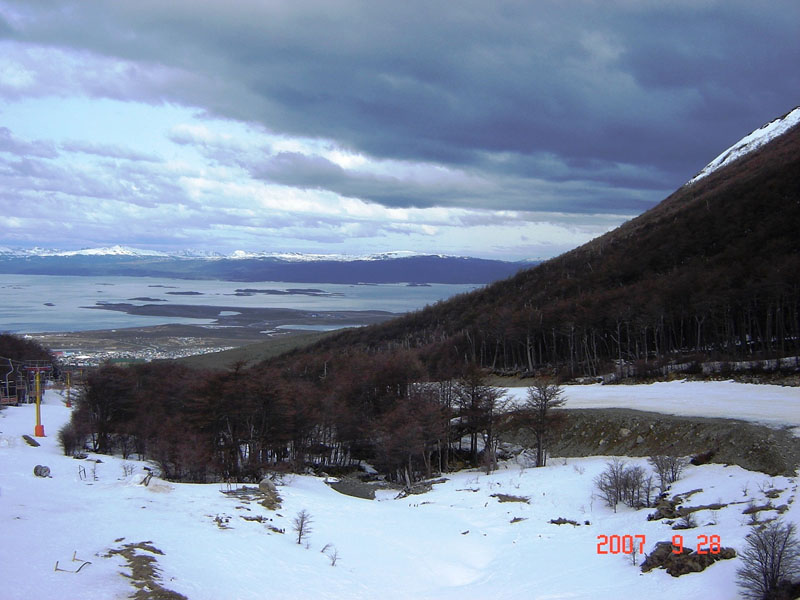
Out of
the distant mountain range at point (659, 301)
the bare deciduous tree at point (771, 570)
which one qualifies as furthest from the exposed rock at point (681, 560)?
the distant mountain range at point (659, 301)

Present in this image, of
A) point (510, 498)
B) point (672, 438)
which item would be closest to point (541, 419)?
point (672, 438)

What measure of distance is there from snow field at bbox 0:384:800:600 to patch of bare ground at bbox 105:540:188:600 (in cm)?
20

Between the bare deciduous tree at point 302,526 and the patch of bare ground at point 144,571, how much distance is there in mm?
4020

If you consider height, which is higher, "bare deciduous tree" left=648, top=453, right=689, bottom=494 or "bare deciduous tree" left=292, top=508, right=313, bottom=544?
"bare deciduous tree" left=648, top=453, right=689, bottom=494

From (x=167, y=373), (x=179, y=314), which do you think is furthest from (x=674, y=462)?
(x=179, y=314)

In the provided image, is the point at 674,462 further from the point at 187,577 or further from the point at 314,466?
the point at 314,466

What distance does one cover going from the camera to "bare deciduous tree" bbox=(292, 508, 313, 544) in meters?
16.4

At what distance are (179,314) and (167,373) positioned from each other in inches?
5358

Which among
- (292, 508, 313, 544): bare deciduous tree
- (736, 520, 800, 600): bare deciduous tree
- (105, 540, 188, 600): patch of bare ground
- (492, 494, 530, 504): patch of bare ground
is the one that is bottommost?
(492, 494, 530, 504): patch of bare ground

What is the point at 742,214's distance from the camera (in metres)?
75.2

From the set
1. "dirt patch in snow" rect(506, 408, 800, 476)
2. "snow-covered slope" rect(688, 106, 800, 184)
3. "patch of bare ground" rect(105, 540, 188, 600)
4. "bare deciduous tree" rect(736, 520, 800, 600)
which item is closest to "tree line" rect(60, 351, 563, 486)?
"dirt patch in snow" rect(506, 408, 800, 476)
